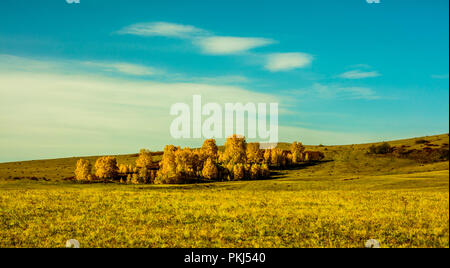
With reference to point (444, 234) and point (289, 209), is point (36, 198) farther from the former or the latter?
point (444, 234)

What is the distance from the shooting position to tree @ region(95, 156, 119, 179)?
3096 inches

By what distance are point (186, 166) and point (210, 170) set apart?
1055 centimetres

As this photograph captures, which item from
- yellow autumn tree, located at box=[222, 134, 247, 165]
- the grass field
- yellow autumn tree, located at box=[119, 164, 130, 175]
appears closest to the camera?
the grass field

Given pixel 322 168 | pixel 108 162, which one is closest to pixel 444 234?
pixel 108 162

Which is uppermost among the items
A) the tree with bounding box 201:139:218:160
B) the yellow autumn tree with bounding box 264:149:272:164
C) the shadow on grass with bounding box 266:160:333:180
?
the tree with bounding box 201:139:218:160

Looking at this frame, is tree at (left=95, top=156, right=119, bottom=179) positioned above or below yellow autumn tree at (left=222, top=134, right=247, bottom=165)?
below

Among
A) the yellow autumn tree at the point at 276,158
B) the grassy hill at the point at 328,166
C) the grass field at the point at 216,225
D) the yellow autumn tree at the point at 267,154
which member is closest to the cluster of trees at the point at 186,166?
the yellow autumn tree at the point at 267,154

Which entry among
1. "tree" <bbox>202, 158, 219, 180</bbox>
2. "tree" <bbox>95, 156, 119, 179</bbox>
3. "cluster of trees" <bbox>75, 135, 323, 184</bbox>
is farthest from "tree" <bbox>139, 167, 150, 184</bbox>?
"tree" <bbox>202, 158, 219, 180</bbox>

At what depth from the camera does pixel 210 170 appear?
9006 cm

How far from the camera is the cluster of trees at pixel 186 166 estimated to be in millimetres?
73375

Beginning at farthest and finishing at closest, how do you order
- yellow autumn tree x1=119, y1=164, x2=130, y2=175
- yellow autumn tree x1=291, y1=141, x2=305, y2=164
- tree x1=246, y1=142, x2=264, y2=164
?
yellow autumn tree x1=291, y1=141, x2=305, y2=164 < tree x1=246, y1=142, x2=264, y2=164 < yellow autumn tree x1=119, y1=164, x2=130, y2=175

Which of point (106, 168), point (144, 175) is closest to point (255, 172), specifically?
point (144, 175)

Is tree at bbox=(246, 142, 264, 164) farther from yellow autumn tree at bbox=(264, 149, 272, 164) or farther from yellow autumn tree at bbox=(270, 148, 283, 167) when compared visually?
yellow autumn tree at bbox=(270, 148, 283, 167)

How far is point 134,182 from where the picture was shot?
71.3 meters
